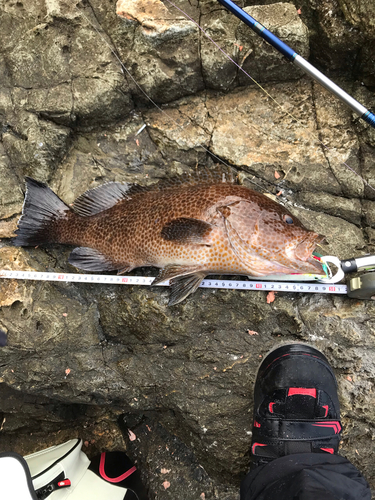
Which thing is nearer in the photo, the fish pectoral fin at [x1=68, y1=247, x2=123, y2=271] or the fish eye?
the fish eye

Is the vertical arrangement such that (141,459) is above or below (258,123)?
below

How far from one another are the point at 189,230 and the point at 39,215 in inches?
60.7

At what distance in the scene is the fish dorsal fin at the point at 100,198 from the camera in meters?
3.57

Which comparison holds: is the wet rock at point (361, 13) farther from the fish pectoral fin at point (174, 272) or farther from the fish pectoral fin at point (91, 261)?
the fish pectoral fin at point (91, 261)

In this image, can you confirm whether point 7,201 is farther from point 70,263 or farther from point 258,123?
point 258,123

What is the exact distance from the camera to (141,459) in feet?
13.7

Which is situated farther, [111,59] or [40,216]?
[111,59]

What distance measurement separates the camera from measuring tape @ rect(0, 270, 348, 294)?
3303mm

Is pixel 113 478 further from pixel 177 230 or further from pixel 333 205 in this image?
pixel 333 205

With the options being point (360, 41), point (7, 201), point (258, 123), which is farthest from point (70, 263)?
point (360, 41)

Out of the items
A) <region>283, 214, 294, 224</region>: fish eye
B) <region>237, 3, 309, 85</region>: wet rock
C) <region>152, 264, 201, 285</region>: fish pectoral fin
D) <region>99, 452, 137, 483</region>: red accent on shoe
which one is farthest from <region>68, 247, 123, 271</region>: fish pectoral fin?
<region>237, 3, 309, 85</region>: wet rock

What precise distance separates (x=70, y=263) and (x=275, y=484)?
2.59m

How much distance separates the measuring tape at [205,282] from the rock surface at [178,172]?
0.28ft

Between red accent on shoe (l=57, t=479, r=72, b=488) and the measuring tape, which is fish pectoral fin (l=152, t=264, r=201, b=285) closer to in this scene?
the measuring tape
